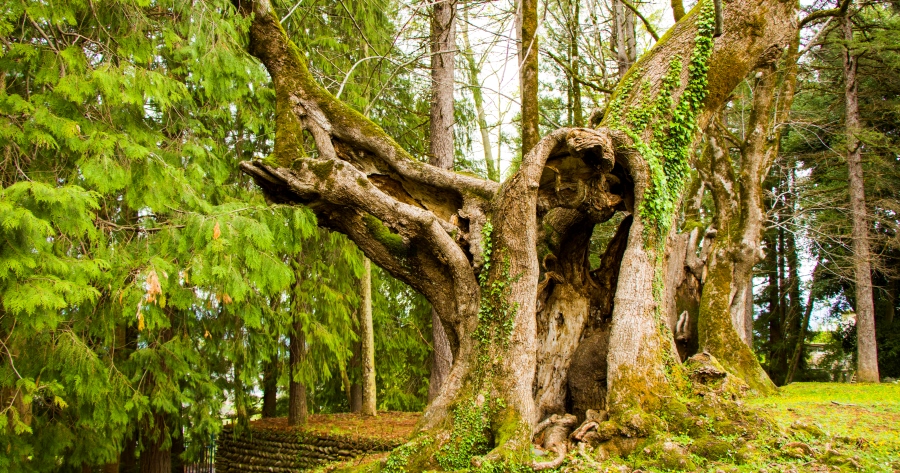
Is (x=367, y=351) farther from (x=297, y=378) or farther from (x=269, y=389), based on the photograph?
(x=269, y=389)

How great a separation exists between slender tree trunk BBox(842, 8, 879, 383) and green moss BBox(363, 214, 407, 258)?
11.7 metres

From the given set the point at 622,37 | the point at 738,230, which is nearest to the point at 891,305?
the point at 738,230

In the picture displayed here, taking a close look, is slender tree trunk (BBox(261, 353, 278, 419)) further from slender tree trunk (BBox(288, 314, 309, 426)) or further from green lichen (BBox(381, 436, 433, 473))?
green lichen (BBox(381, 436, 433, 473))

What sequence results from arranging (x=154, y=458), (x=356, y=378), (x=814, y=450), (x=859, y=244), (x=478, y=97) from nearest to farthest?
(x=814, y=450)
(x=154, y=458)
(x=478, y=97)
(x=859, y=244)
(x=356, y=378)

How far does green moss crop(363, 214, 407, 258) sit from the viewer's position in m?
5.67

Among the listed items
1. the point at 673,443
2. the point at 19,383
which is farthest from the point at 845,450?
the point at 19,383

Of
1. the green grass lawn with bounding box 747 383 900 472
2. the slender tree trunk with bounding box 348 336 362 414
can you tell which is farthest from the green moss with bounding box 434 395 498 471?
the slender tree trunk with bounding box 348 336 362 414

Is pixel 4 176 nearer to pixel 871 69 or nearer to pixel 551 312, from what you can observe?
pixel 551 312

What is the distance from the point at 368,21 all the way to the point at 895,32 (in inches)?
469

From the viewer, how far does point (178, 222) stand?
256 inches

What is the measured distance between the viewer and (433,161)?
372 inches

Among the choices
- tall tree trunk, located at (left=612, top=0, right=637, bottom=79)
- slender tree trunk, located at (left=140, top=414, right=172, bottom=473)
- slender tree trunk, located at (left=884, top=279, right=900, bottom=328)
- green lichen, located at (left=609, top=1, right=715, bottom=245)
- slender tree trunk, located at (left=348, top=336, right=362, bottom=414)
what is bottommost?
slender tree trunk, located at (left=140, top=414, right=172, bottom=473)

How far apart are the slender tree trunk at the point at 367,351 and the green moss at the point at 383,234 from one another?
19.8 ft

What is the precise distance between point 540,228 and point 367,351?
22.6 ft
